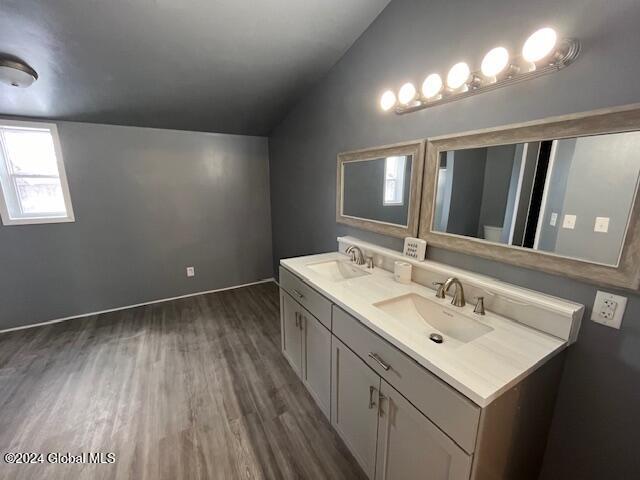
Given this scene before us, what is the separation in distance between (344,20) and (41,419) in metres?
3.16

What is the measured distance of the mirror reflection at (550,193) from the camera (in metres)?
0.86

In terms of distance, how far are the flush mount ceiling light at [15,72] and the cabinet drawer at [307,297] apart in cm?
209

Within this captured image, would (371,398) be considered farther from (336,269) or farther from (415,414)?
(336,269)

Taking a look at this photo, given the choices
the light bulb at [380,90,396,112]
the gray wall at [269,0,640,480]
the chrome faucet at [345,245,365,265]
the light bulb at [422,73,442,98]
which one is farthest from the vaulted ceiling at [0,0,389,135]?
the chrome faucet at [345,245,365,265]

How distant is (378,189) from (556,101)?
1.02 metres

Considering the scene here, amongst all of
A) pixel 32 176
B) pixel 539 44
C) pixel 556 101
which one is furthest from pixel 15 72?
pixel 556 101

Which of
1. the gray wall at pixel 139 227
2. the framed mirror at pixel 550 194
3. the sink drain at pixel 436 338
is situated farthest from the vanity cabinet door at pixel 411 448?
the gray wall at pixel 139 227

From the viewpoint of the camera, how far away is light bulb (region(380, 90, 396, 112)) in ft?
5.25

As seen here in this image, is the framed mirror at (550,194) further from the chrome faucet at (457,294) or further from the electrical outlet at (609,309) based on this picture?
the chrome faucet at (457,294)

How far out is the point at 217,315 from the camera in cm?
294

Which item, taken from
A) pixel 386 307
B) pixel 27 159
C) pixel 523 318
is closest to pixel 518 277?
pixel 523 318

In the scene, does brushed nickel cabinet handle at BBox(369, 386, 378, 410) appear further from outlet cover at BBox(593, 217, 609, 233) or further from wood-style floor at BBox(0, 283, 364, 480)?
outlet cover at BBox(593, 217, 609, 233)

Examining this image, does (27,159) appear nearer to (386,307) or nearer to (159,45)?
(159,45)

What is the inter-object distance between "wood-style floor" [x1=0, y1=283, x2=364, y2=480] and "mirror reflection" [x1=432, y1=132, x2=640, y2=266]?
56.0 inches
